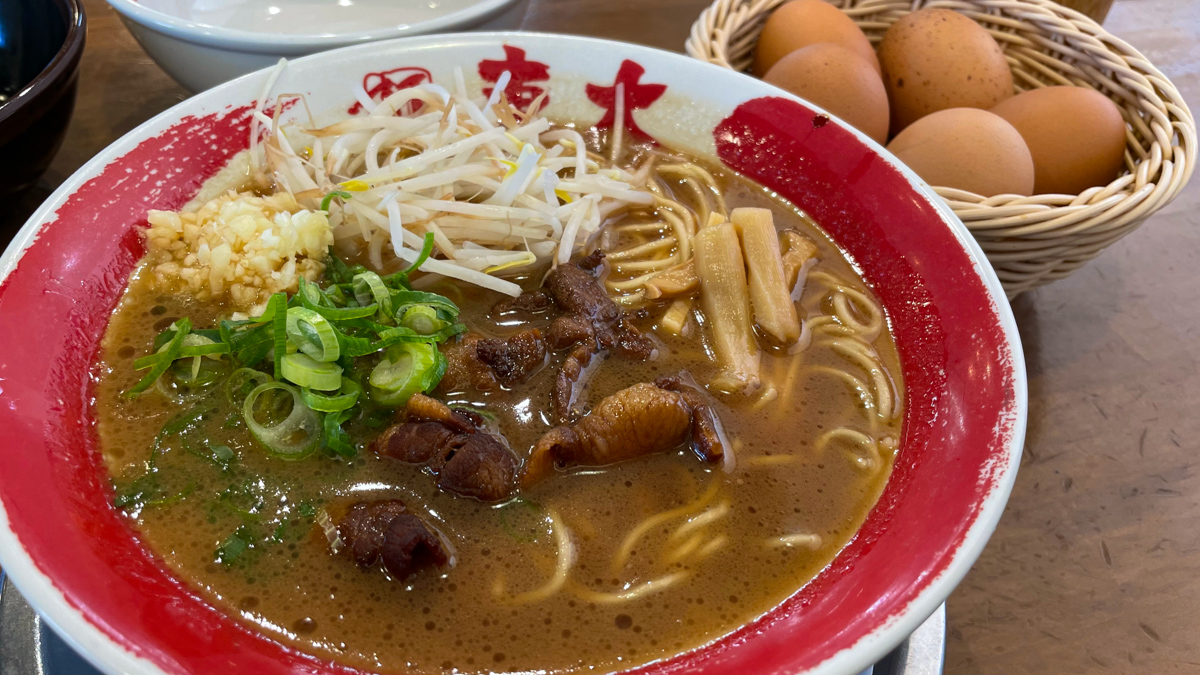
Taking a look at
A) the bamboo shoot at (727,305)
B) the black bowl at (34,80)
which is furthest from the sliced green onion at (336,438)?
the black bowl at (34,80)

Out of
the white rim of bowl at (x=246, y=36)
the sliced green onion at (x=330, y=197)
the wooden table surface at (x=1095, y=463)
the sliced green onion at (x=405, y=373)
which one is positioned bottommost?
the wooden table surface at (x=1095, y=463)

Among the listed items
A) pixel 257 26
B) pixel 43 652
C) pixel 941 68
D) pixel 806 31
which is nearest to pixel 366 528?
pixel 43 652

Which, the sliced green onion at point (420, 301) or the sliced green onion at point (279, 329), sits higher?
the sliced green onion at point (279, 329)

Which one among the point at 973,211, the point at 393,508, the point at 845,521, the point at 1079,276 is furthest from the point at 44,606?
the point at 1079,276

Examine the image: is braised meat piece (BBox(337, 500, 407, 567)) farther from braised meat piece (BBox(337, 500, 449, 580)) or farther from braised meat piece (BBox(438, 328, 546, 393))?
braised meat piece (BBox(438, 328, 546, 393))

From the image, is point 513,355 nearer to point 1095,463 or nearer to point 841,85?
point 841,85

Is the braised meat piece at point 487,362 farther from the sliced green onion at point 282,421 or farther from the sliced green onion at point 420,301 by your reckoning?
the sliced green onion at point 282,421

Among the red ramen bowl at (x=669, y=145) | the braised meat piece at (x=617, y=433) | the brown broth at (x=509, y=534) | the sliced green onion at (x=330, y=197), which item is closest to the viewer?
the red ramen bowl at (x=669, y=145)
